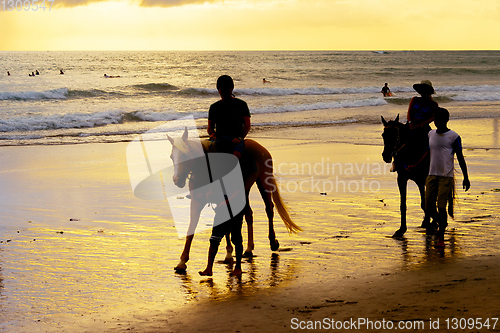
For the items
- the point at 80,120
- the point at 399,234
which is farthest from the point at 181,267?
the point at 80,120

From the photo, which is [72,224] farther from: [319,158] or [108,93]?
[108,93]

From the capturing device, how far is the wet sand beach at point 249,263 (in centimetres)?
397

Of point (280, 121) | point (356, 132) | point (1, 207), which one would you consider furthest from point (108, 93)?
point (1, 207)

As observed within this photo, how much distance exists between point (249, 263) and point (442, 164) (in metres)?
2.56

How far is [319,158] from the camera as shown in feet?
40.7

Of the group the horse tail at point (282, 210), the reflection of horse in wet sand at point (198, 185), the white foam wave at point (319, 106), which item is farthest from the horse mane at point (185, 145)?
the white foam wave at point (319, 106)

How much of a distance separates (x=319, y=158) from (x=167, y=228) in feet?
20.8

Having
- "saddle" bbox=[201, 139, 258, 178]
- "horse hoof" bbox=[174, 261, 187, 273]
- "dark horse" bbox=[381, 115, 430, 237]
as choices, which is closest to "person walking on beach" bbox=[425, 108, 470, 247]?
"dark horse" bbox=[381, 115, 430, 237]

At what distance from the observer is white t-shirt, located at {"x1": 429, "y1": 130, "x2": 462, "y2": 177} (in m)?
5.82

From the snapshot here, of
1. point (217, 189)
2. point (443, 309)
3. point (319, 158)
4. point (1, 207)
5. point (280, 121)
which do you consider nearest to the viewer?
point (443, 309)

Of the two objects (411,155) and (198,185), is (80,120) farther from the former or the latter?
(198,185)

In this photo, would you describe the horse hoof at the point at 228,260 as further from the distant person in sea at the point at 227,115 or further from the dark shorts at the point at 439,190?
the dark shorts at the point at 439,190

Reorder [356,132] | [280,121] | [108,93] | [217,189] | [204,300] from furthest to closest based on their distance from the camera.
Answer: [108,93]
[280,121]
[356,132]
[217,189]
[204,300]

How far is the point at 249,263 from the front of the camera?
555 centimetres
